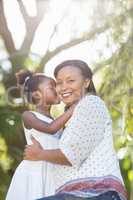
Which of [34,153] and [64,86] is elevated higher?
[64,86]

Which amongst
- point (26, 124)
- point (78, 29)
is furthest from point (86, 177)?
point (78, 29)

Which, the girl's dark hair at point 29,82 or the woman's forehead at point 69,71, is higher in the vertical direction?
the woman's forehead at point 69,71

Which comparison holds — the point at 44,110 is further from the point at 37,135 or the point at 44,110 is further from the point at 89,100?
the point at 89,100

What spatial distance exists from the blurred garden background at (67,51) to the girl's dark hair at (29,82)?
1.94 metres

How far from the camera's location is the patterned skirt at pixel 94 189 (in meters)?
2.76

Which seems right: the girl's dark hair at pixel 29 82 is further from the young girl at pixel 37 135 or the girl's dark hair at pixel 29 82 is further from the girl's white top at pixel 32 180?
the girl's white top at pixel 32 180

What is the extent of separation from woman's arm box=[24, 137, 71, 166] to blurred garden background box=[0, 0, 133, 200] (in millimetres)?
2904

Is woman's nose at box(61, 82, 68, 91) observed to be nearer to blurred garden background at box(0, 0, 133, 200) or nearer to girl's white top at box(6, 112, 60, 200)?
girl's white top at box(6, 112, 60, 200)

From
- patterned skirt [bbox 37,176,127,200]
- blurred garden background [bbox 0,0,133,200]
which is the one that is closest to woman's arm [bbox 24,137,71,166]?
patterned skirt [bbox 37,176,127,200]

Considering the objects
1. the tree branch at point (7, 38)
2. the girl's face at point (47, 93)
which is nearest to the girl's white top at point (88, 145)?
the girl's face at point (47, 93)

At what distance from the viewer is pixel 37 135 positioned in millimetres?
3777

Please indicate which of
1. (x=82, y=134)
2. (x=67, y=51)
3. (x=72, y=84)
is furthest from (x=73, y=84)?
(x=67, y=51)

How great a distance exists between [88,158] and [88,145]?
Result: 6 cm

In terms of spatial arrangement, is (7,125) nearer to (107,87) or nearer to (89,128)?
(107,87)
